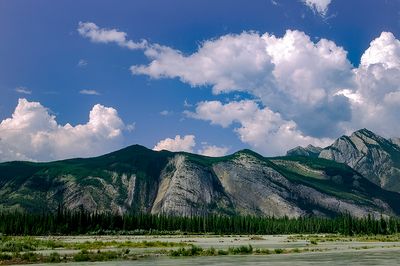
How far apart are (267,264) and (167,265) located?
1226cm

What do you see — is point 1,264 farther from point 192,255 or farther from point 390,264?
point 390,264

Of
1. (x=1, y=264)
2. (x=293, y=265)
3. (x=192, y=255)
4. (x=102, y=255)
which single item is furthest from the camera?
(x=192, y=255)

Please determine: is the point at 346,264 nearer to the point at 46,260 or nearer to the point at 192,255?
the point at 192,255

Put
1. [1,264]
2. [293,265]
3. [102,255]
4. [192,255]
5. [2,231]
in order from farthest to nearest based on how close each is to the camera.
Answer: [2,231] → [192,255] → [102,255] → [1,264] → [293,265]

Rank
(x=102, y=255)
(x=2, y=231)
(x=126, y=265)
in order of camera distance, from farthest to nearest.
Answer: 1. (x=2, y=231)
2. (x=102, y=255)
3. (x=126, y=265)

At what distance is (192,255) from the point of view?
7862 cm

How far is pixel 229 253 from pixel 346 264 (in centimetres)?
2903

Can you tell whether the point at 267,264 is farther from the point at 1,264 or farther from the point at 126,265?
the point at 1,264

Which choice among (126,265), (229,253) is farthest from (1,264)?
(229,253)

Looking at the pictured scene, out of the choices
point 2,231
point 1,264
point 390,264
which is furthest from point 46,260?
point 2,231

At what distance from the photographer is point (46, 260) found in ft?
222

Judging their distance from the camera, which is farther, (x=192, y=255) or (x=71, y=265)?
(x=192, y=255)

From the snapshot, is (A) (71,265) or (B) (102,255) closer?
(A) (71,265)

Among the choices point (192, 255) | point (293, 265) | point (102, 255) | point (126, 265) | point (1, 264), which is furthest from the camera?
point (192, 255)
